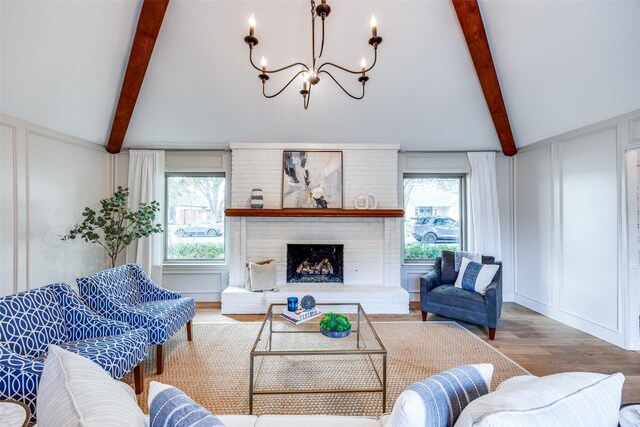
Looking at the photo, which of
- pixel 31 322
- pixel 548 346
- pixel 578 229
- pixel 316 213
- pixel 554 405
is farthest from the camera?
pixel 316 213

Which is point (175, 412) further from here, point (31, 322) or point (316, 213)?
point (316, 213)

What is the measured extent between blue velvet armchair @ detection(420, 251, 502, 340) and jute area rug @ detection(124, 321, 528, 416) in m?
0.21

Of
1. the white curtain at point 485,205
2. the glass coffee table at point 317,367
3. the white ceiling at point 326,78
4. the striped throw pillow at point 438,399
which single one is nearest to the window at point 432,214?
the white curtain at point 485,205

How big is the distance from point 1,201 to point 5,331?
184 centimetres

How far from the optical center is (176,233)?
14.8 ft

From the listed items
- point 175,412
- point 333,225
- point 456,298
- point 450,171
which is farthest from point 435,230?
point 175,412

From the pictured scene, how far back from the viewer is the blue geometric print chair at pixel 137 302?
7.59 feet

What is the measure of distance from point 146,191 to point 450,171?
4685 millimetres

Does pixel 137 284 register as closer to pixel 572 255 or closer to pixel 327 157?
pixel 327 157

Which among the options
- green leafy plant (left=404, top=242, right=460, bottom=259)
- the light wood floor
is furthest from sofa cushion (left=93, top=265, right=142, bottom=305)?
green leafy plant (left=404, top=242, right=460, bottom=259)

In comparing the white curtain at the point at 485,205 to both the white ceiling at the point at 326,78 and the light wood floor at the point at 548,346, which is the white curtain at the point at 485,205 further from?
the light wood floor at the point at 548,346

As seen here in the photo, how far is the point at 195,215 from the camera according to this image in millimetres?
4520

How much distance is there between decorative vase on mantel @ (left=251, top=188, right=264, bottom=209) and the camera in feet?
13.6

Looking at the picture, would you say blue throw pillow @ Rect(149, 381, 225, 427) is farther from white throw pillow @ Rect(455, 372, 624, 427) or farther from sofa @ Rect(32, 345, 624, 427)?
white throw pillow @ Rect(455, 372, 624, 427)
